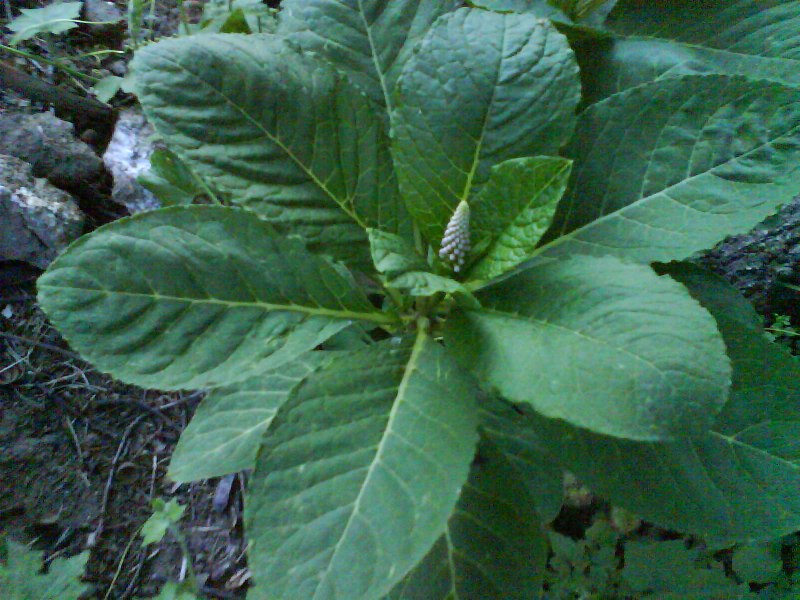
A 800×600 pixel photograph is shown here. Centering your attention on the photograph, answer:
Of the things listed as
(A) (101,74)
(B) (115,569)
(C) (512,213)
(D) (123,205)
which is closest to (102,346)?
(C) (512,213)

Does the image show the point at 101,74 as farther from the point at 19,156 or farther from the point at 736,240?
the point at 736,240

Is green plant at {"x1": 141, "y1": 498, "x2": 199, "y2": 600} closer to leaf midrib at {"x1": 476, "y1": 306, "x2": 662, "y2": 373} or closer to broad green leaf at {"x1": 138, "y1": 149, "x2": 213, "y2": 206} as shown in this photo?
broad green leaf at {"x1": 138, "y1": 149, "x2": 213, "y2": 206}

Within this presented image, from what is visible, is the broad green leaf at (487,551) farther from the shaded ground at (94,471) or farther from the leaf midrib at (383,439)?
the shaded ground at (94,471)

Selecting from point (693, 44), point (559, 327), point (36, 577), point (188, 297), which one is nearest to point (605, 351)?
point (559, 327)

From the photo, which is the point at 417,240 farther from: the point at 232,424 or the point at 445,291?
the point at 232,424

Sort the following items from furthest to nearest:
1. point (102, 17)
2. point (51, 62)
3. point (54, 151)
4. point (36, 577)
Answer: point (102, 17)
point (51, 62)
point (54, 151)
point (36, 577)

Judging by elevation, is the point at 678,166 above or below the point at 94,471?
above

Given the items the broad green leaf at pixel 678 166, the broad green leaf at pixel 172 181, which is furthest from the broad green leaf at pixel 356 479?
the broad green leaf at pixel 172 181
